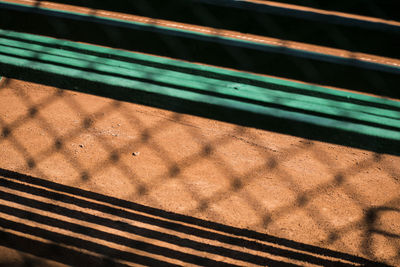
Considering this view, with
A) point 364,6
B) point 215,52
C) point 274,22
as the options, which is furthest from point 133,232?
point 364,6

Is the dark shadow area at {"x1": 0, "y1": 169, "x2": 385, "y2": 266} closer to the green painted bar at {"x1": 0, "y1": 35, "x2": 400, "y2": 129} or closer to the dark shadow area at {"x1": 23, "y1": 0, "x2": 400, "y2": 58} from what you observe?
the green painted bar at {"x1": 0, "y1": 35, "x2": 400, "y2": 129}

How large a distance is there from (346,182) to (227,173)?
0.79 metres

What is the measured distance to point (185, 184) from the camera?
7.66ft

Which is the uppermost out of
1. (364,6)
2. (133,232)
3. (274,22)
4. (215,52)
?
(364,6)

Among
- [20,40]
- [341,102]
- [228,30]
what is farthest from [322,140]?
[20,40]

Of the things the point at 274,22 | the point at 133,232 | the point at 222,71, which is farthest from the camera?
the point at 274,22

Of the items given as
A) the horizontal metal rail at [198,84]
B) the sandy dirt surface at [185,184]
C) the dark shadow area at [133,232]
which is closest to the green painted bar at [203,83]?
the horizontal metal rail at [198,84]

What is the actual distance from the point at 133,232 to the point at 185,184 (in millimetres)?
469

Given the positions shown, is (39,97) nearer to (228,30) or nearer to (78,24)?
(78,24)

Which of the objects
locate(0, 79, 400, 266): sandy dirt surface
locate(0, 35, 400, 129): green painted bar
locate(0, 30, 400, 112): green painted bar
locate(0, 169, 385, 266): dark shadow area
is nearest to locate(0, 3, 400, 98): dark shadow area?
locate(0, 30, 400, 112): green painted bar

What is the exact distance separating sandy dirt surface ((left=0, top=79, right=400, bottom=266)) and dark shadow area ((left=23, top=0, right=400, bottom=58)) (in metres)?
1.60

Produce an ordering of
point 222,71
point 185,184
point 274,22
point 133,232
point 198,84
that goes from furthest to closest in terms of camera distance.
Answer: point 274,22 < point 222,71 < point 198,84 < point 185,184 < point 133,232

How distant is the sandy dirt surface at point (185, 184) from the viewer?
1998 mm

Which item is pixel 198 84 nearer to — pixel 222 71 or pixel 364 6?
pixel 222 71
